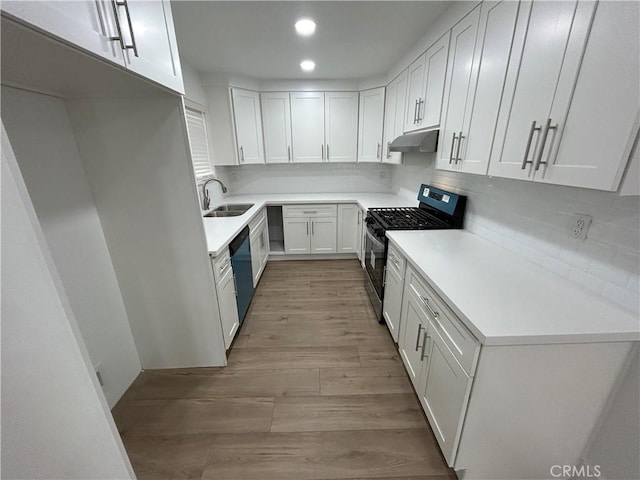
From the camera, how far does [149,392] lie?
174 centimetres

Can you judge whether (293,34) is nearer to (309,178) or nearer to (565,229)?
(309,178)

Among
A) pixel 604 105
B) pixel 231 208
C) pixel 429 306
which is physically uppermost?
pixel 604 105

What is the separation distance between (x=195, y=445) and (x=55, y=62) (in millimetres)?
1885

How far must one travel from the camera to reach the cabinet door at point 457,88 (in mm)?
1549

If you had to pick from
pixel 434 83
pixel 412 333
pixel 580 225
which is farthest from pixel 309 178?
pixel 580 225

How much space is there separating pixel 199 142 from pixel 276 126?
1.07 m

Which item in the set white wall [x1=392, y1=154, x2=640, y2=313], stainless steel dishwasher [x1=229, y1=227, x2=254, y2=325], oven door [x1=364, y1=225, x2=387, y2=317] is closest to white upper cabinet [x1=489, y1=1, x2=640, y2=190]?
white wall [x1=392, y1=154, x2=640, y2=313]

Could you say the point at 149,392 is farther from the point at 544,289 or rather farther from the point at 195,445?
the point at 544,289

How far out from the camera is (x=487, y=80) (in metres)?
1.41

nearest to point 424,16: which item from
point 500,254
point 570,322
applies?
point 500,254

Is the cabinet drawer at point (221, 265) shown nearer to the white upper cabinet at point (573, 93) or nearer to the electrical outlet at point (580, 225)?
the white upper cabinet at point (573, 93)

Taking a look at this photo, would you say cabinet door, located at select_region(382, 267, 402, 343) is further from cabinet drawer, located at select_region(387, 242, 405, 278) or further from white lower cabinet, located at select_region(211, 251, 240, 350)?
white lower cabinet, located at select_region(211, 251, 240, 350)

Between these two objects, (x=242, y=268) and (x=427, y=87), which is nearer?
(x=427, y=87)

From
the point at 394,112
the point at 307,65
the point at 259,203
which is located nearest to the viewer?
the point at 307,65
